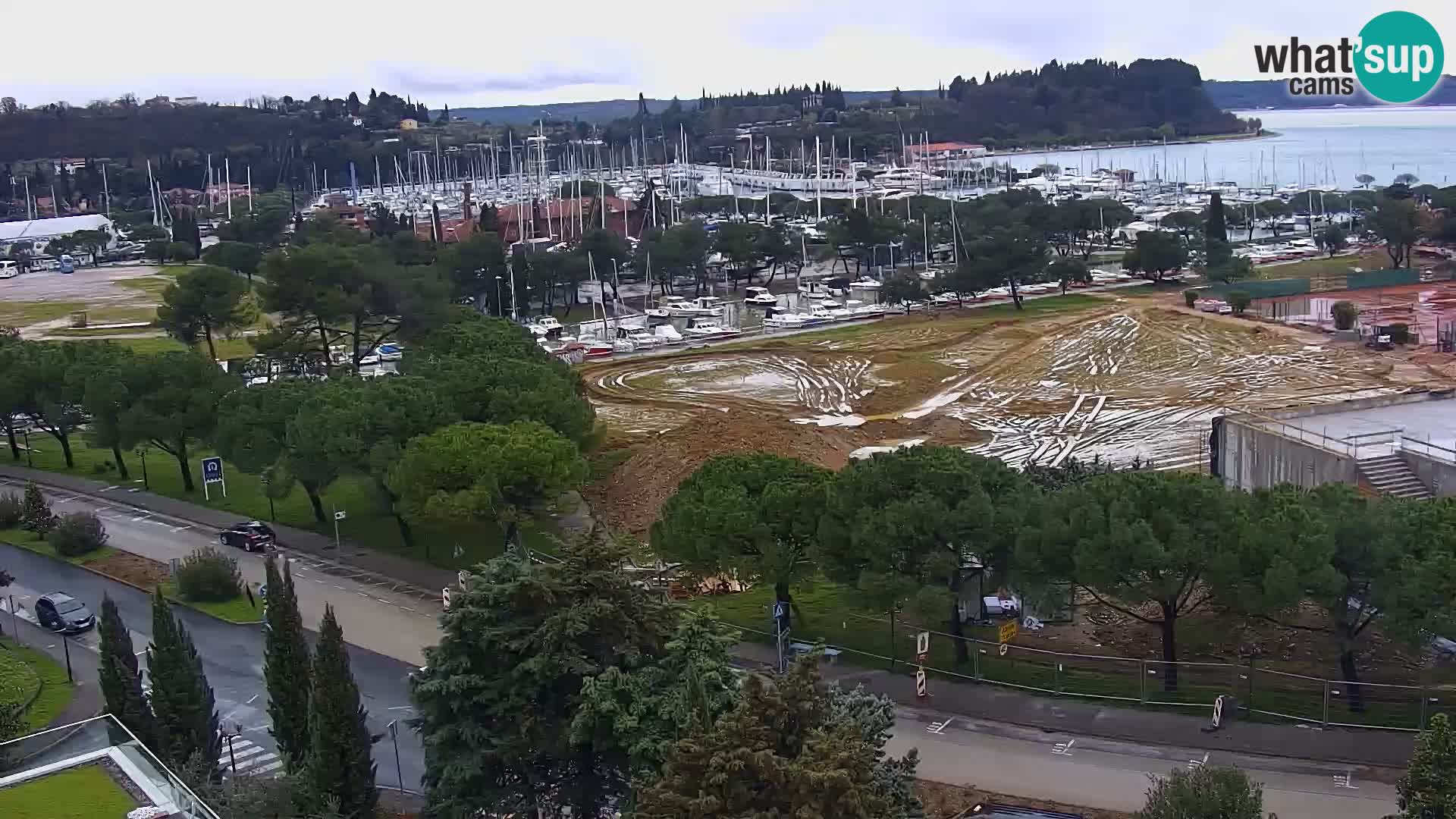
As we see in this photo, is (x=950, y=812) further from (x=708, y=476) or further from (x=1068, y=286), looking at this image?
(x=1068, y=286)

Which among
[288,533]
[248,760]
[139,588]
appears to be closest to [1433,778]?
[248,760]

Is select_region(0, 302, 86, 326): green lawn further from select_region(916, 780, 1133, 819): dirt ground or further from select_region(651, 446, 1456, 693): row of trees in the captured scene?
select_region(916, 780, 1133, 819): dirt ground

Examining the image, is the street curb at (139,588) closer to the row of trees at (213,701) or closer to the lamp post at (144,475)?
the lamp post at (144,475)

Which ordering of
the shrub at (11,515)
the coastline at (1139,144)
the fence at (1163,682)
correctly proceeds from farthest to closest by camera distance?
the coastline at (1139,144)
the shrub at (11,515)
the fence at (1163,682)

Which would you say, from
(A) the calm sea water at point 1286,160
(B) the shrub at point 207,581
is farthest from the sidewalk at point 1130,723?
→ (A) the calm sea water at point 1286,160

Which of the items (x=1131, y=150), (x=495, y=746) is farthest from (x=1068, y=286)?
(x=1131, y=150)

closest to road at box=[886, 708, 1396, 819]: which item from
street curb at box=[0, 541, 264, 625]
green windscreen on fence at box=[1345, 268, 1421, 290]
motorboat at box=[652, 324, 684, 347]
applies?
street curb at box=[0, 541, 264, 625]
